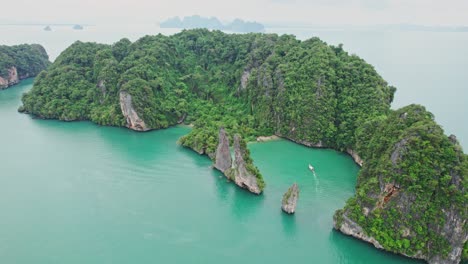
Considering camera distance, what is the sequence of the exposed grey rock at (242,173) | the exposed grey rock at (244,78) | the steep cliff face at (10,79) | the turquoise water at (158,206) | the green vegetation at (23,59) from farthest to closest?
the green vegetation at (23,59)
the steep cliff face at (10,79)
the exposed grey rock at (244,78)
the exposed grey rock at (242,173)
the turquoise water at (158,206)

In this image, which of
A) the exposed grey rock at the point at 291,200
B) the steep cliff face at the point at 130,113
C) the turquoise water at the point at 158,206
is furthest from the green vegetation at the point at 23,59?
the exposed grey rock at the point at 291,200

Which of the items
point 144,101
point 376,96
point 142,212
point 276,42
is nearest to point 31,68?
point 144,101

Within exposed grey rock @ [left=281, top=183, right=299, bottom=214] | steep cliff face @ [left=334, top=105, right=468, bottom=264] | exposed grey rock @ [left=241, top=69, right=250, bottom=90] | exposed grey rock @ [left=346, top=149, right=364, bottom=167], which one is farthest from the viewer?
exposed grey rock @ [left=241, top=69, right=250, bottom=90]

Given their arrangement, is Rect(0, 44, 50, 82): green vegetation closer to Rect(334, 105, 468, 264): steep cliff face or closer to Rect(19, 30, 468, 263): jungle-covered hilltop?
Rect(19, 30, 468, 263): jungle-covered hilltop

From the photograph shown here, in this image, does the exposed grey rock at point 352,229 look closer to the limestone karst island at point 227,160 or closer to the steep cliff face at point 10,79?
the limestone karst island at point 227,160

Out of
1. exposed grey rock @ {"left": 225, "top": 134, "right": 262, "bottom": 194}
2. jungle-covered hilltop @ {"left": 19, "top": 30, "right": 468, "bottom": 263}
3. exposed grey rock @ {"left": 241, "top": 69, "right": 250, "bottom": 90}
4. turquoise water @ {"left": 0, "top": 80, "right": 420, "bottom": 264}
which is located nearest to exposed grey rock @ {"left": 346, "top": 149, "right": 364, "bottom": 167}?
jungle-covered hilltop @ {"left": 19, "top": 30, "right": 468, "bottom": 263}

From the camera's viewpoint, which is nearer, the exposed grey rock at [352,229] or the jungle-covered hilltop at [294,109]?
the jungle-covered hilltop at [294,109]

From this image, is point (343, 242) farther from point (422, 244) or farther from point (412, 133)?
point (412, 133)
